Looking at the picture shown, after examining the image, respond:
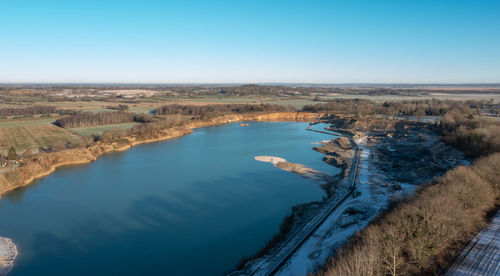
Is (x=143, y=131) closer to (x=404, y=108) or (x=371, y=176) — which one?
(x=371, y=176)

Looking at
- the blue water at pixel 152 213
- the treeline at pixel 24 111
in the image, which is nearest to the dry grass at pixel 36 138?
the blue water at pixel 152 213

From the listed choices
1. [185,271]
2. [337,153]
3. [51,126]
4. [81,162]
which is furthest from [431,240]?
[51,126]

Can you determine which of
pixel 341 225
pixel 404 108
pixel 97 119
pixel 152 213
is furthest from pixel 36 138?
pixel 404 108

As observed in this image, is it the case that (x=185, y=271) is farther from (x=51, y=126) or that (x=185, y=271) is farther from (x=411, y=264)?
(x=51, y=126)

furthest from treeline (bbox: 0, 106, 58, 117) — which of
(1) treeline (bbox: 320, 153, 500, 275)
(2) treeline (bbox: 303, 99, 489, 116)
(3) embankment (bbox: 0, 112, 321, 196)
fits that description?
(1) treeline (bbox: 320, 153, 500, 275)

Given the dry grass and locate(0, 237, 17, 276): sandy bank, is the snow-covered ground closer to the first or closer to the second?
locate(0, 237, 17, 276): sandy bank
